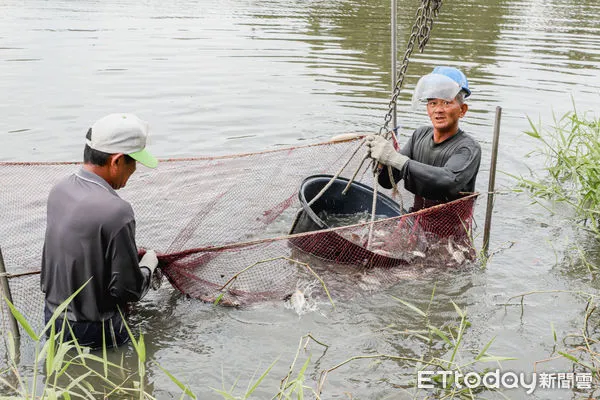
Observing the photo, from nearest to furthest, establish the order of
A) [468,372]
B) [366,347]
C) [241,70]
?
[468,372] → [366,347] → [241,70]

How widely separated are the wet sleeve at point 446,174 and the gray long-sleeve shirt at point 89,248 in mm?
2120

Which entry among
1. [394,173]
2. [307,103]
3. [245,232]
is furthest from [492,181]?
[307,103]

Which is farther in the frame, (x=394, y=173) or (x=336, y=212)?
(x=336, y=212)

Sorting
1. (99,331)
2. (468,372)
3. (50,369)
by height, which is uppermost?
(50,369)

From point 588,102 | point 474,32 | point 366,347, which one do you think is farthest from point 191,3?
point 366,347

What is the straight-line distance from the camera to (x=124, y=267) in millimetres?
3236

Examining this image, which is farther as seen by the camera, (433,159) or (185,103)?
(185,103)

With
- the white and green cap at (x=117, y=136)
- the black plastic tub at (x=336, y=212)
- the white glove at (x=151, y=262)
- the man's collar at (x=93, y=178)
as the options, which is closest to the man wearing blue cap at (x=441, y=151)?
the black plastic tub at (x=336, y=212)

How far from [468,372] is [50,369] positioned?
7.32 ft

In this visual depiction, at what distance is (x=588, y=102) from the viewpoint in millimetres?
9961

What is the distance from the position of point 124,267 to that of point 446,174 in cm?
238

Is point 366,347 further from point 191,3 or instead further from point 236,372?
point 191,3

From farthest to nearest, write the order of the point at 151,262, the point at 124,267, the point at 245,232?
the point at 245,232 < the point at 151,262 < the point at 124,267

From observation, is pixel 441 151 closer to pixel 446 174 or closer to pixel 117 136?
pixel 446 174
